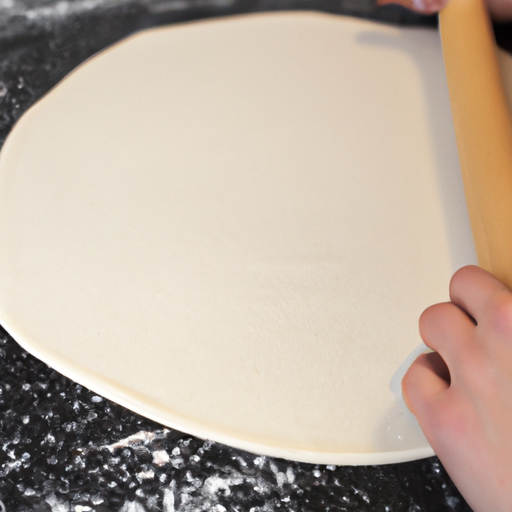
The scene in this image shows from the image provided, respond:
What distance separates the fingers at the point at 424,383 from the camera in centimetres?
62

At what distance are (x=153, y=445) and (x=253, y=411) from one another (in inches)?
5.5

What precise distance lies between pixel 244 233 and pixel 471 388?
1.33 feet

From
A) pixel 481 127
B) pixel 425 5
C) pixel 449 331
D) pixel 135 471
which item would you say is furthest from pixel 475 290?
pixel 425 5

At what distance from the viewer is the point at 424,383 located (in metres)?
0.63

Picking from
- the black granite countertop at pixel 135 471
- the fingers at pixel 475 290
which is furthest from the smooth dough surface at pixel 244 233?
the fingers at pixel 475 290

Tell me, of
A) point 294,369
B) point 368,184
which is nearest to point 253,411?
point 294,369

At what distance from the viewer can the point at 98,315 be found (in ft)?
2.52

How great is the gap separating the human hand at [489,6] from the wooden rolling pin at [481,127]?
38 mm

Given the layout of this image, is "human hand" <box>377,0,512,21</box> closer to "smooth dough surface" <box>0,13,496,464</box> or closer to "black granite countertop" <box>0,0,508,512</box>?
"smooth dough surface" <box>0,13,496,464</box>

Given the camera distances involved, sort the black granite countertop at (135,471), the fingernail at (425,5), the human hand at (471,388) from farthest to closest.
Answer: the fingernail at (425,5), the black granite countertop at (135,471), the human hand at (471,388)

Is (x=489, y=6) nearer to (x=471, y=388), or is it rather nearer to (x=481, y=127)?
(x=481, y=127)

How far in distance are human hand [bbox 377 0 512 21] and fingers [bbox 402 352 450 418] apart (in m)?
0.71

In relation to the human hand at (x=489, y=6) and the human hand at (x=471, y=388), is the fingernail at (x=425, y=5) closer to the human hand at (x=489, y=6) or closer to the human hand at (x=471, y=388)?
the human hand at (x=489, y=6)

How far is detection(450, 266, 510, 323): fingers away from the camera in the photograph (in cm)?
59
